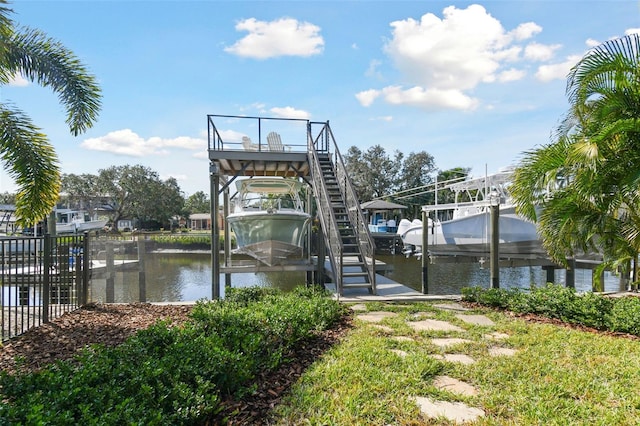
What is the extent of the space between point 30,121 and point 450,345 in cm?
723

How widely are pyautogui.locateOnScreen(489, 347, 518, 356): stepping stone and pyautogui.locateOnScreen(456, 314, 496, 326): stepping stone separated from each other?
1.28 m

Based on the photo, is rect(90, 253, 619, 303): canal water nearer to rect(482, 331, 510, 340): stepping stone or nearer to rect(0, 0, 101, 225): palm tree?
rect(0, 0, 101, 225): palm tree

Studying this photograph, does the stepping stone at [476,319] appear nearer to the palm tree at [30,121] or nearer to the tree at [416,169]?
the palm tree at [30,121]

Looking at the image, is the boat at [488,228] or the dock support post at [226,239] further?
the boat at [488,228]

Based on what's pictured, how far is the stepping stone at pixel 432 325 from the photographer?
5.48m

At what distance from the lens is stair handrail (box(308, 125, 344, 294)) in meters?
8.41

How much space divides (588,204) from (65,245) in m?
8.87

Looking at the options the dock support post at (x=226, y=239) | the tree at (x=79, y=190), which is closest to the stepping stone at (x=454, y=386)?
the dock support post at (x=226, y=239)

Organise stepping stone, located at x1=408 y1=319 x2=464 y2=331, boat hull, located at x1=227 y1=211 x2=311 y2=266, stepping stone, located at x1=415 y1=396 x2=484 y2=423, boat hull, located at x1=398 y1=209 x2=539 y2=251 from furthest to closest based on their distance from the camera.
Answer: boat hull, located at x1=398 y1=209 x2=539 y2=251 → boat hull, located at x1=227 y1=211 x2=311 y2=266 → stepping stone, located at x1=408 y1=319 x2=464 y2=331 → stepping stone, located at x1=415 y1=396 x2=484 y2=423

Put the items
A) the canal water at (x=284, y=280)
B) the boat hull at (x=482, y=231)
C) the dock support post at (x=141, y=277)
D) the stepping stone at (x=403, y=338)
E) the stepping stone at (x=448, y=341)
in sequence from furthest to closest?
the canal water at (x=284, y=280)
the boat hull at (x=482, y=231)
the dock support post at (x=141, y=277)
the stepping stone at (x=403, y=338)
the stepping stone at (x=448, y=341)

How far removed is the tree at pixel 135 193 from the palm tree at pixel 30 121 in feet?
155

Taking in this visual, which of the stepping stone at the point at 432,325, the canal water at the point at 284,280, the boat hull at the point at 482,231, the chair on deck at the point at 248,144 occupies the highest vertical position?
the chair on deck at the point at 248,144

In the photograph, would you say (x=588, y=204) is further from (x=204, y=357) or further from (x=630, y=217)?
(x=204, y=357)

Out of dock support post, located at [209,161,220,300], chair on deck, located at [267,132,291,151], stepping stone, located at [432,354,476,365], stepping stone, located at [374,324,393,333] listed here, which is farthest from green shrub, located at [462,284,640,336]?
chair on deck, located at [267,132,291,151]
